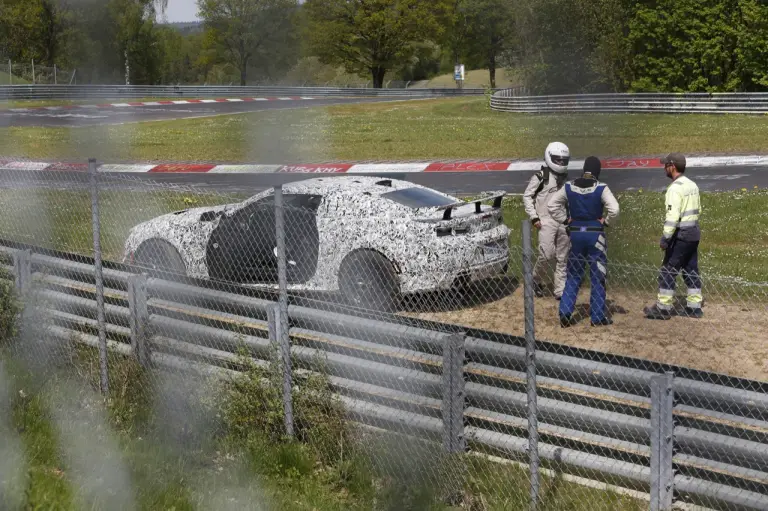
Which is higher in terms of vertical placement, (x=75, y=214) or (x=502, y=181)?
(x=75, y=214)

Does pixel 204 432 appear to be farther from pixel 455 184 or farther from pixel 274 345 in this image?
pixel 455 184

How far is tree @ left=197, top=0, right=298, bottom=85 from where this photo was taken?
4.27 m

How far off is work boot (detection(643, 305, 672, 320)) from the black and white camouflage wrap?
1409 mm

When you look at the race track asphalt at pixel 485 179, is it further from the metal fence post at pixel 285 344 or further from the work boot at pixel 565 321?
the metal fence post at pixel 285 344

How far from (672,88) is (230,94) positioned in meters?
24.8

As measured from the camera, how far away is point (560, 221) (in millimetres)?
9648

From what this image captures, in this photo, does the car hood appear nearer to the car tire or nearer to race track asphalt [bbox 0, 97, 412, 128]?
the car tire

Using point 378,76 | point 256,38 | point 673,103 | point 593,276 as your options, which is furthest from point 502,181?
point 378,76

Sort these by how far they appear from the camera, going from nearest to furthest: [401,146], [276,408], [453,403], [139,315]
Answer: [453,403] < [276,408] < [139,315] < [401,146]

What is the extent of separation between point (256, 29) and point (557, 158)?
5.98m

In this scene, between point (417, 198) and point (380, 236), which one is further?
point (417, 198)

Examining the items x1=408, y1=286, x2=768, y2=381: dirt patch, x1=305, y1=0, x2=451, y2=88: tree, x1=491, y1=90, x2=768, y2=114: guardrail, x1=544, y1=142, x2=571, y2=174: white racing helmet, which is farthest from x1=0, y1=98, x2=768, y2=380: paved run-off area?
x1=305, y1=0, x2=451, y2=88: tree

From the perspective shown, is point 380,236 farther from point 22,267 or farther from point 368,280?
point 22,267

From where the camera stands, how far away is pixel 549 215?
979 centimetres
